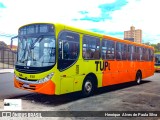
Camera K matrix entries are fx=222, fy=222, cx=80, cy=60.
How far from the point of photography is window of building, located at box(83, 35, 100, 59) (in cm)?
1023

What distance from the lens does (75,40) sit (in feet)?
31.6

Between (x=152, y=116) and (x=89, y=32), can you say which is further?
(x=89, y=32)

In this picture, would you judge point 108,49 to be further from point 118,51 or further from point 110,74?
point 110,74

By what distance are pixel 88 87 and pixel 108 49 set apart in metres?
2.72

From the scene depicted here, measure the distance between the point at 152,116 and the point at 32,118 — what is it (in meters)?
3.91

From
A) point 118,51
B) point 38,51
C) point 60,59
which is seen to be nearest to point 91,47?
point 60,59

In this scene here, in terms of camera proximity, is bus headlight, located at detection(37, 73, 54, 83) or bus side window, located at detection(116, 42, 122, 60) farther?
bus side window, located at detection(116, 42, 122, 60)

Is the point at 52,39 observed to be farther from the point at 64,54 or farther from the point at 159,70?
the point at 159,70

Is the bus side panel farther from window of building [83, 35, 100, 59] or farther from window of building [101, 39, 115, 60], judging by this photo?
window of building [83, 35, 100, 59]

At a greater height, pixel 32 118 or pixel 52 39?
pixel 52 39

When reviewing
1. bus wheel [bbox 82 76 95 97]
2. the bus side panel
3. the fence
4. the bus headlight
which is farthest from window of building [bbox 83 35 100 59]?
the fence

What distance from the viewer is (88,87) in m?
10.5

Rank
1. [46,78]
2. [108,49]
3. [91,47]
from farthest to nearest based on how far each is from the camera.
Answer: [108,49] < [91,47] < [46,78]

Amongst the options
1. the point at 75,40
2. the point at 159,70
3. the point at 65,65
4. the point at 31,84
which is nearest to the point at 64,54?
the point at 65,65
